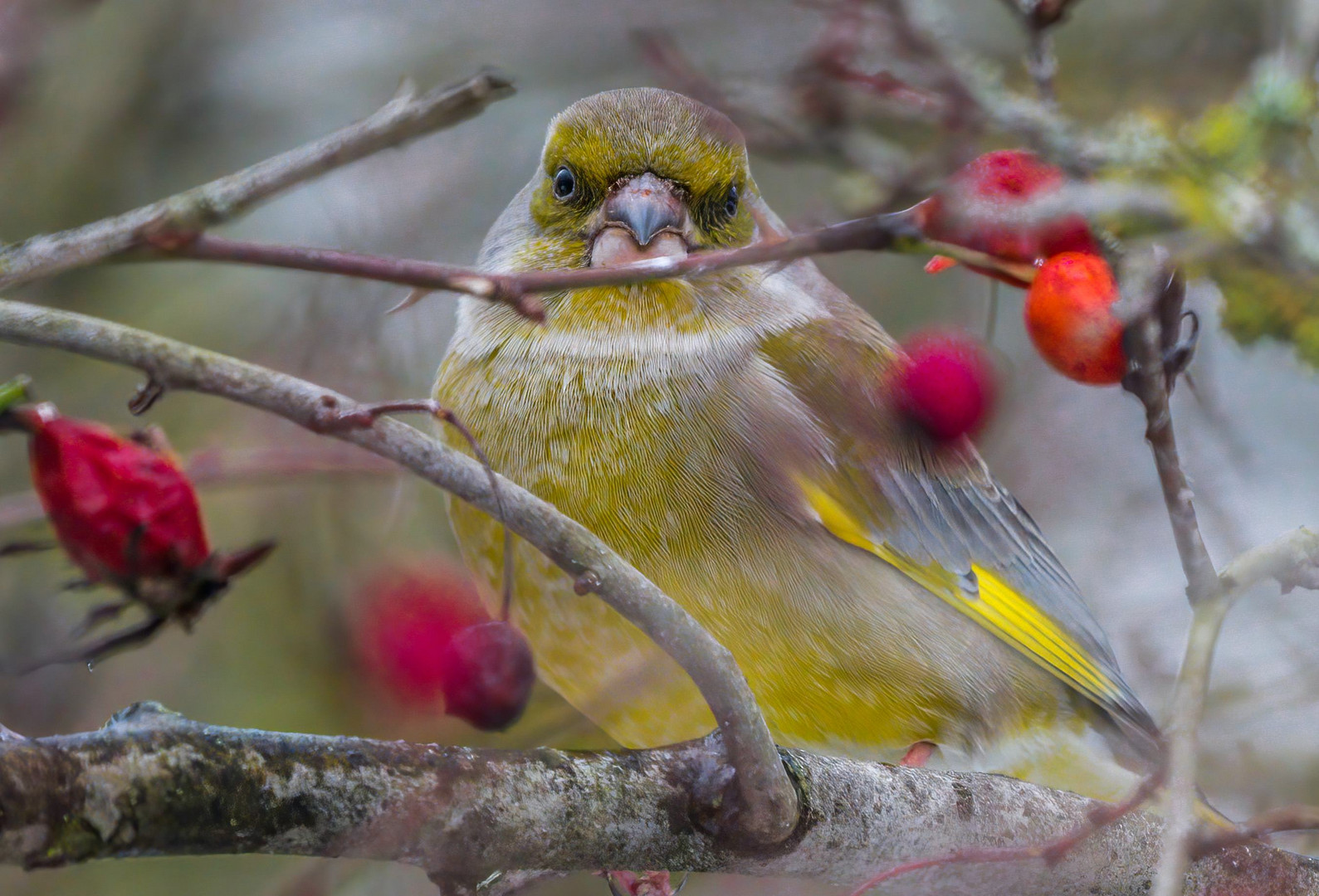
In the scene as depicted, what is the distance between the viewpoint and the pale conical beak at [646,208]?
306cm

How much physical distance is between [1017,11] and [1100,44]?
3.02 m

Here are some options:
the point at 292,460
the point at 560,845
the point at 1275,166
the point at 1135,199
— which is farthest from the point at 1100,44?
the point at 560,845

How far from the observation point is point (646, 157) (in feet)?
10.4

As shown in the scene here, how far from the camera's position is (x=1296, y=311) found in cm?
321

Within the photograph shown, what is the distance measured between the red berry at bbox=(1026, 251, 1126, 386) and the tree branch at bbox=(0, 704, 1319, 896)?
78cm

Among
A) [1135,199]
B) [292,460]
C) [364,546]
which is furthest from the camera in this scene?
[364,546]

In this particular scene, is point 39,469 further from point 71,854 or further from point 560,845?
point 560,845

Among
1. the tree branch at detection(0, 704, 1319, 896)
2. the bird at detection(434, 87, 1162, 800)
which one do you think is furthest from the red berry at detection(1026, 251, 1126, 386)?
the tree branch at detection(0, 704, 1319, 896)

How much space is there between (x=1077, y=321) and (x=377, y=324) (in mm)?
2772

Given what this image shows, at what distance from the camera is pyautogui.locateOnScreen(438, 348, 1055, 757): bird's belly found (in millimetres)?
2732

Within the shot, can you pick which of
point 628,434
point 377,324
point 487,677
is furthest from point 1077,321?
point 377,324

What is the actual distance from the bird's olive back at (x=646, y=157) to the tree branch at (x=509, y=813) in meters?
1.54

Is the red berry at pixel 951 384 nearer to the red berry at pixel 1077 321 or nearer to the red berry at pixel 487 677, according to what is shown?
the red berry at pixel 1077 321

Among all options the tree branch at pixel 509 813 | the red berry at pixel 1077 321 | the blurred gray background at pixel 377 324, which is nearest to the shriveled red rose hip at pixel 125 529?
the tree branch at pixel 509 813
